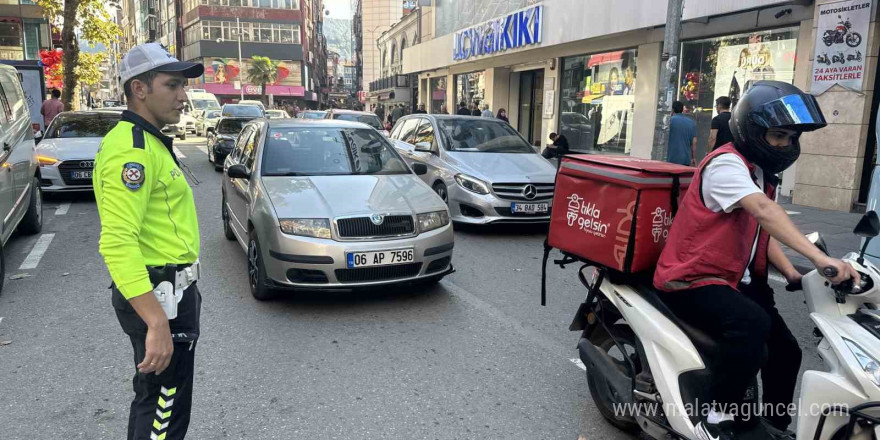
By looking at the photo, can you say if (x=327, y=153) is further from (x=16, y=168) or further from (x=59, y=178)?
(x=59, y=178)

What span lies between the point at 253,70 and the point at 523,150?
64029 mm

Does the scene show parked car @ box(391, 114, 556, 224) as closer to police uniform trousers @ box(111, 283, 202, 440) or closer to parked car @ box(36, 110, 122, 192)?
parked car @ box(36, 110, 122, 192)

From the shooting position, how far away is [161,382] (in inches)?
82.9

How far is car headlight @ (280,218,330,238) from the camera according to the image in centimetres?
491

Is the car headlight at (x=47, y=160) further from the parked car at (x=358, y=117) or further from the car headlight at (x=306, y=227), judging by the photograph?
the parked car at (x=358, y=117)

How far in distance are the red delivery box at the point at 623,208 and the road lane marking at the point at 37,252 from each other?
6029 millimetres

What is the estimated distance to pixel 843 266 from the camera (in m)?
2.24

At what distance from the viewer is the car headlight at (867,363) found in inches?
82.2

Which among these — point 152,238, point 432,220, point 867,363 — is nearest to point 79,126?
point 432,220

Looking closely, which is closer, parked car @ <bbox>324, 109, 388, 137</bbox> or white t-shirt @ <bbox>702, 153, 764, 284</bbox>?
white t-shirt @ <bbox>702, 153, 764, 284</bbox>

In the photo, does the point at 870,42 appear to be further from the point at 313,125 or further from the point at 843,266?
the point at 843,266

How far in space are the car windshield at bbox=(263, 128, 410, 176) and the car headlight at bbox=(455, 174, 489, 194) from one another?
1.75 m

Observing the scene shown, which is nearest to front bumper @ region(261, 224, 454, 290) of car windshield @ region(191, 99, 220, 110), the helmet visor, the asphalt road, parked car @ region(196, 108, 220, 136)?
the asphalt road

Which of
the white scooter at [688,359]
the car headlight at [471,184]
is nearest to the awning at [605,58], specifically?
the car headlight at [471,184]
